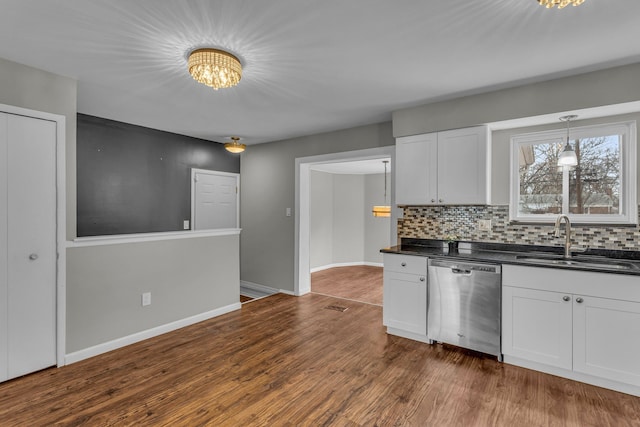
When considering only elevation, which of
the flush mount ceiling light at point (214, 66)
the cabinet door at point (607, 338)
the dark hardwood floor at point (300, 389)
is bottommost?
the dark hardwood floor at point (300, 389)

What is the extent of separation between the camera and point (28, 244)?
2.56m

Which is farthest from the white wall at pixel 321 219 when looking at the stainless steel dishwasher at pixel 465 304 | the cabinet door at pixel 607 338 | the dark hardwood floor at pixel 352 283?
the cabinet door at pixel 607 338

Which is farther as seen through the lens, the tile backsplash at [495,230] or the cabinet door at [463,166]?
the cabinet door at [463,166]

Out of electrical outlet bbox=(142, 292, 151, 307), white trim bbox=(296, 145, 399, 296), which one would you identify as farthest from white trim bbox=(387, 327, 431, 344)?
electrical outlet bbox=(142, 292, 151, 307)

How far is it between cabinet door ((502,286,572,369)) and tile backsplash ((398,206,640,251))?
731mm

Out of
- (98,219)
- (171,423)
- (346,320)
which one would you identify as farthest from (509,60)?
(98,219)

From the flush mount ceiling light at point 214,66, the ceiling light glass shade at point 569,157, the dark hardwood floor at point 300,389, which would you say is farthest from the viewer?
the ceiling light glass shade at point 569,157

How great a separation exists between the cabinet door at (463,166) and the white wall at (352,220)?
414cm

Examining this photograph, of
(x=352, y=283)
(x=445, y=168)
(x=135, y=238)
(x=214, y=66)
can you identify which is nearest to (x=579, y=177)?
(x=445, y=168)

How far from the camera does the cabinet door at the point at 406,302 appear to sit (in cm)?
319

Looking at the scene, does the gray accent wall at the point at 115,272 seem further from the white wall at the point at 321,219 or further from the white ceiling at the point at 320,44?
the white wall at the point at 321,219

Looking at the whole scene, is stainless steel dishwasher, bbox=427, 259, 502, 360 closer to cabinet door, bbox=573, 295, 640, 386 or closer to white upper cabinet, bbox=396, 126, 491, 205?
cabinet door, bbox=573, 295, 640, 386

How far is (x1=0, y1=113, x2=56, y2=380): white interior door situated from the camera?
8.09ft

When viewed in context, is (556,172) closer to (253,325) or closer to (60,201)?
(253,325)
